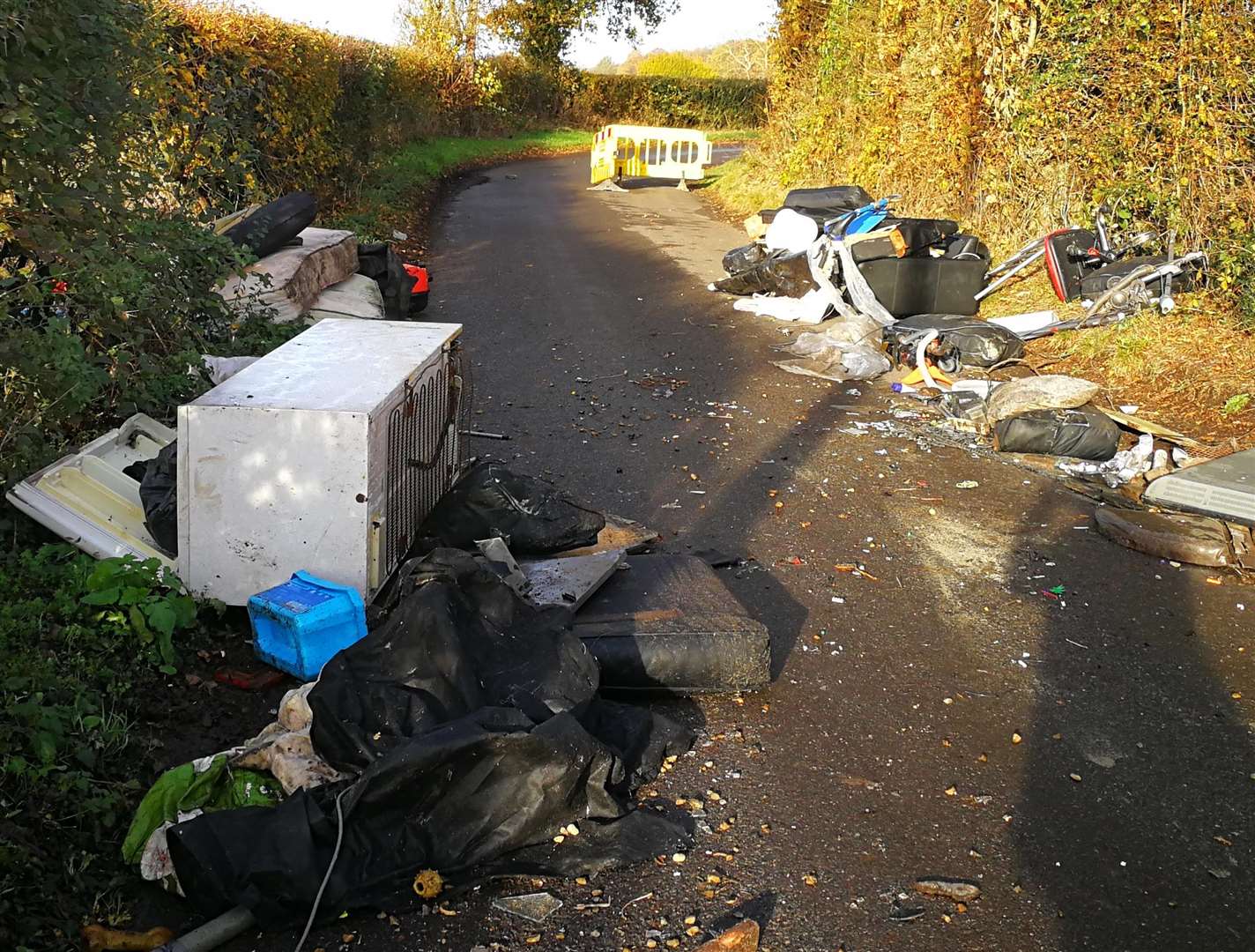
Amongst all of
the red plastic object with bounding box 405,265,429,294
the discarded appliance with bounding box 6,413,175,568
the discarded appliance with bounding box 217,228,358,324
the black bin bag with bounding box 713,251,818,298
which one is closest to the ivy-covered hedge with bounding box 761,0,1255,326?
the black bin bag with bounding box 713,251,818,298

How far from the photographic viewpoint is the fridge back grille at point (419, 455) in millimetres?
4488

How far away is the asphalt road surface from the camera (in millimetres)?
3010

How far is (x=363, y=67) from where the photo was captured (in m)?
17.5

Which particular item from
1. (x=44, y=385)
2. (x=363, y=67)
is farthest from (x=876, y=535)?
(x=363, y=67)

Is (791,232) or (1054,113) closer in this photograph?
(1054,113)

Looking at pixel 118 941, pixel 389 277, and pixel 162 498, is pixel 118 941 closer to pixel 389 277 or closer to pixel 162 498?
pixel 162 498

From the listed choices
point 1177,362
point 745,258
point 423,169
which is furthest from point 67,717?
point 423,169

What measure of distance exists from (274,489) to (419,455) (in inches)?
32.6

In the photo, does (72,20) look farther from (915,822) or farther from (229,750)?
(915,822)

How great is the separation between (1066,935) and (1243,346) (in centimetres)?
653

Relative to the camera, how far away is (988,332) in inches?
341

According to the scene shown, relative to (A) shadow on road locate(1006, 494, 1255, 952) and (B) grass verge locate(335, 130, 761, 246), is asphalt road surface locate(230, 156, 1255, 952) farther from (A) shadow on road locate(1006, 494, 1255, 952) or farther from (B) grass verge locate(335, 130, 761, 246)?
(B) grass verge locate(335, 130, 761, 246)

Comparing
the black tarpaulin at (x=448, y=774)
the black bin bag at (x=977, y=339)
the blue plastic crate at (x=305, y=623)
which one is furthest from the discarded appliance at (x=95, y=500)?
the black bin bag at (x=977, y=339)

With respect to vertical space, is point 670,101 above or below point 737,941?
above
